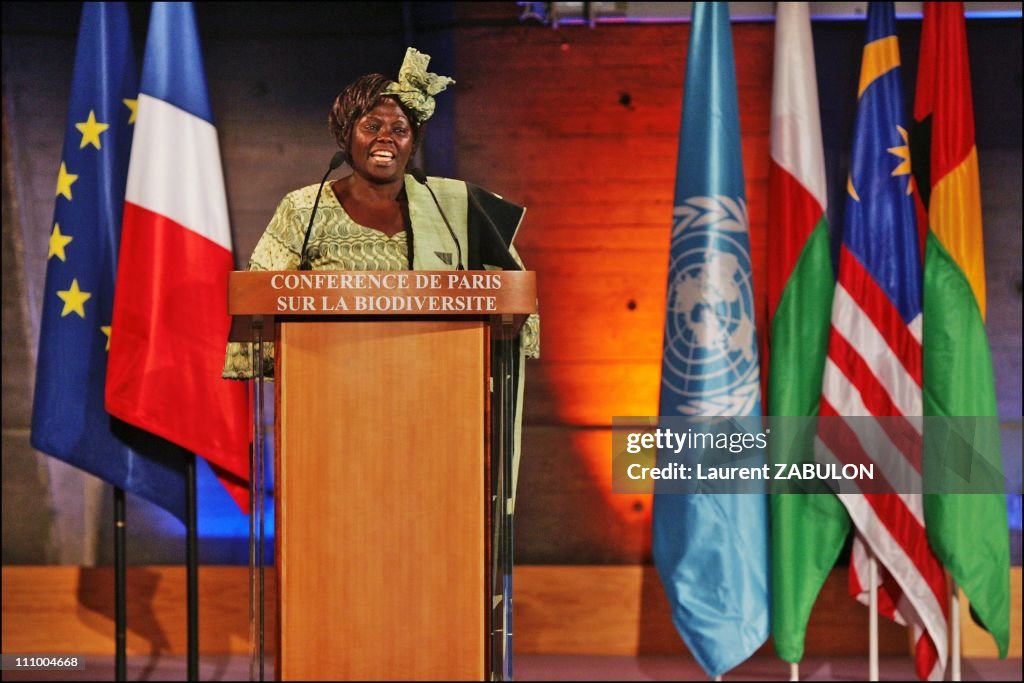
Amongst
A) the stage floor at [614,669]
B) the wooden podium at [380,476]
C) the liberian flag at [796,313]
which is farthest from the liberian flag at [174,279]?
the wooden podium at [380,476]

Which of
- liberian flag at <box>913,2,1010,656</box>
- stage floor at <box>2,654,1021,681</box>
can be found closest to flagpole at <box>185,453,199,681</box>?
stage floor at <box>2,654,1021,681</box>

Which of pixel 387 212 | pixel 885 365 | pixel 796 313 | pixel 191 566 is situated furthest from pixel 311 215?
pixel 885 365

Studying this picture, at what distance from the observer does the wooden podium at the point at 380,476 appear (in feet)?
5.45

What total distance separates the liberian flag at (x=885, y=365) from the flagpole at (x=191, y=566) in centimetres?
184

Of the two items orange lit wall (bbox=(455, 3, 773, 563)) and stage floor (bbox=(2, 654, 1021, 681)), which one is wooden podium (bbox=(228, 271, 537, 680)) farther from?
orange lit wall (bbox=(455, 3, 773, 563))

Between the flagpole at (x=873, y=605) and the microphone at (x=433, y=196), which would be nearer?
the microphone at (x=433, y=196)

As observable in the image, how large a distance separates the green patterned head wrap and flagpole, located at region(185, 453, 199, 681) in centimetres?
168

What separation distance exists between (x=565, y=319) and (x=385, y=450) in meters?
2.63

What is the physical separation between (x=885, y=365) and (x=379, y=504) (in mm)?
2326

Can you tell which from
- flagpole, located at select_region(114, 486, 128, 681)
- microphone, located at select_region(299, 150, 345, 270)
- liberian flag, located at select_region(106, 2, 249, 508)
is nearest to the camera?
microphone, located at select_region(299, 150, 345, 270)

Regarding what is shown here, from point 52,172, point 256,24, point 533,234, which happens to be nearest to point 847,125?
point 533,234

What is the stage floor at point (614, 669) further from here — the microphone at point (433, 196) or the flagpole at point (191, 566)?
the microphone at point (433, 196)

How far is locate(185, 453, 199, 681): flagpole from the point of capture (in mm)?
3408

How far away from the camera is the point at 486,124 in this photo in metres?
4.22
